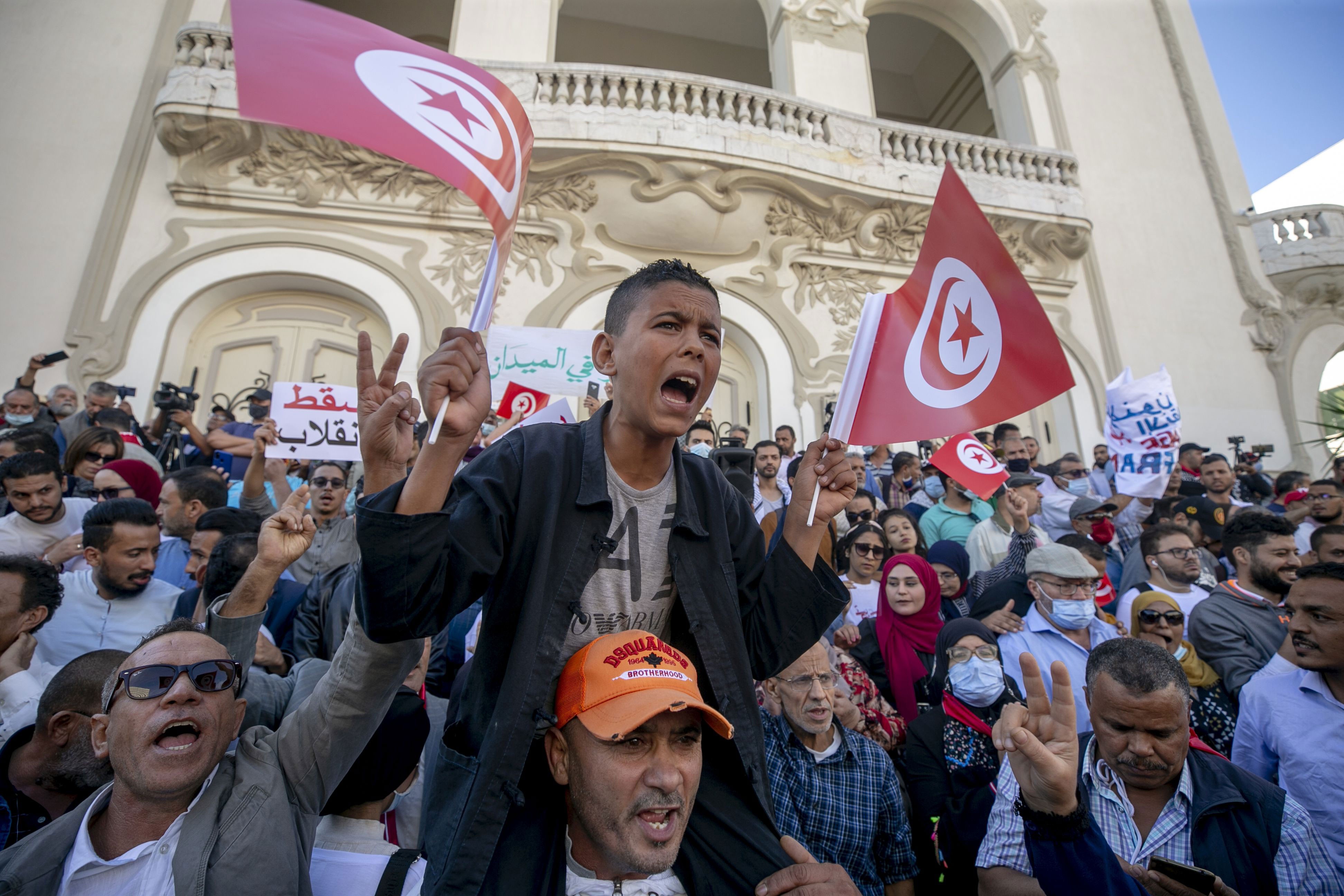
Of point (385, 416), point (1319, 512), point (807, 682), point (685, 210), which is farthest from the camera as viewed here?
point (685, 210)

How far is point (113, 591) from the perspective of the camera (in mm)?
3381

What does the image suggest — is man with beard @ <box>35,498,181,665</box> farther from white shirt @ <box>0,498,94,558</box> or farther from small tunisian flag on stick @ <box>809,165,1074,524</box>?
small tunisian flag on stick @ <box>809,165,1074,524</box>

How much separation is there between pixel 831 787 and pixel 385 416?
2288 mm

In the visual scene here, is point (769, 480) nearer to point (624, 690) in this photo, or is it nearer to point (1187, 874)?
point (1187, 874)

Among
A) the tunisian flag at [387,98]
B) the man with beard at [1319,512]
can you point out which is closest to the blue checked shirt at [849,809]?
the tunisian flag at [387,98]

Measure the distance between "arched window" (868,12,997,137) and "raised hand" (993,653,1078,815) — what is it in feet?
50.9

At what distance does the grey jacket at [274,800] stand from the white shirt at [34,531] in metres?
2.56

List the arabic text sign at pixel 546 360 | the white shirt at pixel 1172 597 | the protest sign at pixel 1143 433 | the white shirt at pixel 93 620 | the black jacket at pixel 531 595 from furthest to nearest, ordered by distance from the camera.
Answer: the arabic text sign at pixel 546 360 < the protest sign at pixel 1143 433 < the white shirt at pixel 1172 597 < the white shirt at pixel 93 620 < the black jacket at pixel 531 595

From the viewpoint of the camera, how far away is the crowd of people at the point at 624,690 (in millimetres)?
1456

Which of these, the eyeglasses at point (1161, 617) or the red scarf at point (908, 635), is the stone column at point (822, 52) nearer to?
the red scarf at point (908, 635)

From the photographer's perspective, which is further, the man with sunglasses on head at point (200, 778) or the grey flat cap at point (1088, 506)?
the grey flat cap at point (1088, 506)

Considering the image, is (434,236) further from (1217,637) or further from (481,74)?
(1217,637)

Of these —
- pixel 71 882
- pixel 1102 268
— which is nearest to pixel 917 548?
pixel 71 882

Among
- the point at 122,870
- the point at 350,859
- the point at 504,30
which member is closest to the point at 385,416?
the point at 122,870
